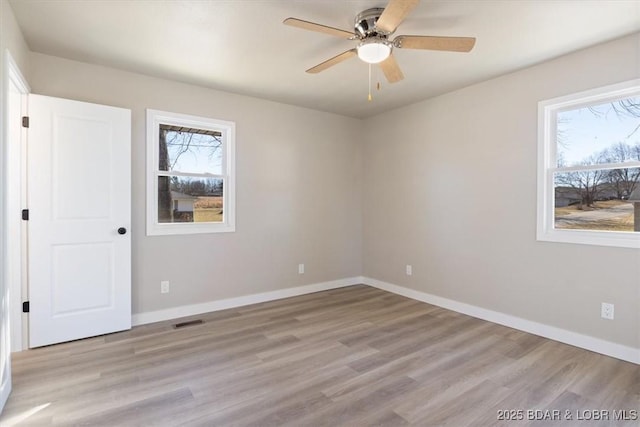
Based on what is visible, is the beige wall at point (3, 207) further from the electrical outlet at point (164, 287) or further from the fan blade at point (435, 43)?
the fan blade at point (435, 43)

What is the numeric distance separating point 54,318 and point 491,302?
13.6ft

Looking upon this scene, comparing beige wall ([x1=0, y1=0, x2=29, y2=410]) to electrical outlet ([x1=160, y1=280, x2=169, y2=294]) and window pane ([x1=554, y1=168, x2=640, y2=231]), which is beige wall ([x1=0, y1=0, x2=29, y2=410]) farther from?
window pane ([x1=554, y1=168, x2=640, y2=231])

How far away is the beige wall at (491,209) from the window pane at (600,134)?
22 cm

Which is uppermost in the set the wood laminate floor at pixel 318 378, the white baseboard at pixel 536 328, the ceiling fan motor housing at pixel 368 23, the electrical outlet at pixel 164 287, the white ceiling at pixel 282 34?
the white ceiling at pixel 282 34

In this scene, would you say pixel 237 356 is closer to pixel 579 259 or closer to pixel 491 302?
pixel 491 302

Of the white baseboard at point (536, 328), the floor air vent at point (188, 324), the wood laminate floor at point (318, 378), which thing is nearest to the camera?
the wood laminate floor at point (318, 378)

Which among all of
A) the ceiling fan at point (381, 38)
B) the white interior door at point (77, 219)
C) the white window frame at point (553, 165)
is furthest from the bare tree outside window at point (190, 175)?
the white window frame at point (553, 165)

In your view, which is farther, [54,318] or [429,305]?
[429,305]

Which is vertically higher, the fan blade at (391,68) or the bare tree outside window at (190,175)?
the fan blade at (391,68)

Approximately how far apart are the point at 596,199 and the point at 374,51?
90.9 inches

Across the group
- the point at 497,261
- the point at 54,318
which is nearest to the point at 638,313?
the point at 497,261

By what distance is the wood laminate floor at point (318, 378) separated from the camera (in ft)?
6.29

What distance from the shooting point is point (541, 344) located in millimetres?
2869

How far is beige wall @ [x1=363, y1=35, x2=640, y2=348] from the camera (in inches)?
106
